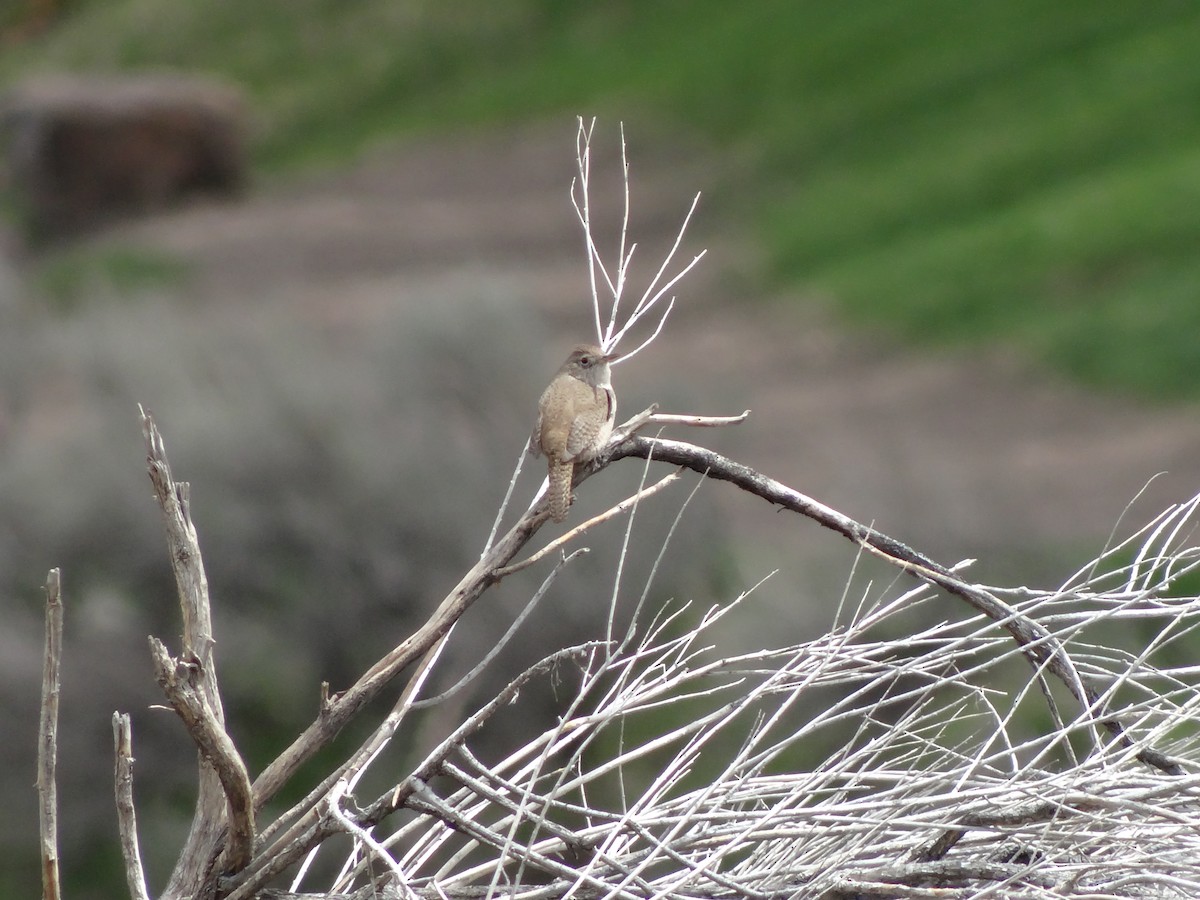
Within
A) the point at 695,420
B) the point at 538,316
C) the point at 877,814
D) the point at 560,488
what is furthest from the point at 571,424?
the point at 538,316

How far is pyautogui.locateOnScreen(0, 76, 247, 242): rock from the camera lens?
83.6 ft

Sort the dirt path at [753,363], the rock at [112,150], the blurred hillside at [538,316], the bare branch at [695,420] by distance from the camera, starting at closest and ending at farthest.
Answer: the bare branch at [695,420] < the blurred hillside at [538,316] < the dirt path at [753,363] < the rock at [112,150]

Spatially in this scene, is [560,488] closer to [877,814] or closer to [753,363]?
[877,814]

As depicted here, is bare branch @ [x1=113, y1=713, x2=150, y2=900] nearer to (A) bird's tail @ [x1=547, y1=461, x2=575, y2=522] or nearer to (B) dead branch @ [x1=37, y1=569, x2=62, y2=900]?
(B) dead branch @ [x1=37, y1=569, x2=62, y2=900]

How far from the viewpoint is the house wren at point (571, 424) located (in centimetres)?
252

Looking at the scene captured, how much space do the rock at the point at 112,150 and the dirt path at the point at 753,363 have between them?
3.08ft

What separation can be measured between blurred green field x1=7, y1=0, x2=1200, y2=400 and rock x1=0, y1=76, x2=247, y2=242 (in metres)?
1.77

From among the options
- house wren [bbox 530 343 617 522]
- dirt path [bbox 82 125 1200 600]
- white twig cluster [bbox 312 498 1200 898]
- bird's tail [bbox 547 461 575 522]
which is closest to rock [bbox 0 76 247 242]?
dirt path [bbox 82 125 1200 600]

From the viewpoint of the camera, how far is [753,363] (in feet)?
62.7

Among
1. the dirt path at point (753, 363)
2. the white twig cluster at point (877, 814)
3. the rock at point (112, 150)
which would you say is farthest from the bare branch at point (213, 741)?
the rock at point (112, 150)

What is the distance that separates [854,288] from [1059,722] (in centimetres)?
1819

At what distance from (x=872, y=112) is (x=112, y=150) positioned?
1283 cm

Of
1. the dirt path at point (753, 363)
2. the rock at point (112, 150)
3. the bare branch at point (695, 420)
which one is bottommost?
the dirt path at point (753, 363)

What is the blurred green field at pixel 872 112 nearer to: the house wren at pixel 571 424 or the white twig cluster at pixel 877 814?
the house wren at pixel 571 424
